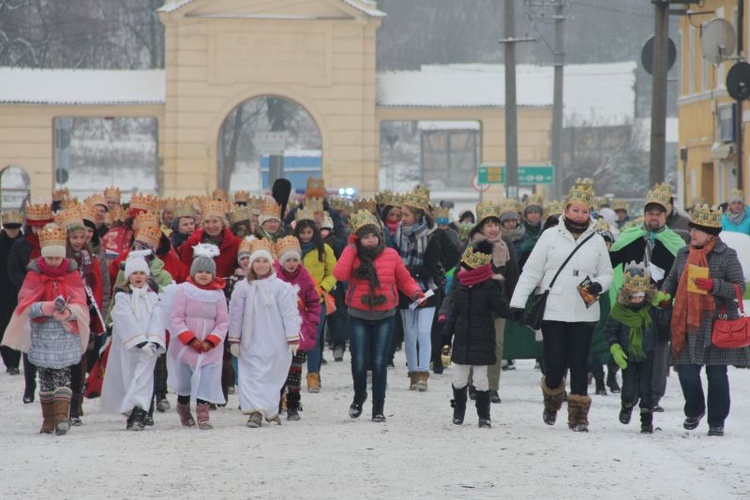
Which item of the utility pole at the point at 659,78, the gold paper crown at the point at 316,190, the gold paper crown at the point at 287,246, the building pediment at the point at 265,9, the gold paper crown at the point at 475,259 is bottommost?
the gold paper crown at the point at 475,259

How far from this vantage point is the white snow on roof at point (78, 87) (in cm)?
4747

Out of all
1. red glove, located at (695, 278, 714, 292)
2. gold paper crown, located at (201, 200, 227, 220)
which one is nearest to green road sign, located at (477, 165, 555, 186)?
gold paper crown, located at (201, 200, 227, 220)

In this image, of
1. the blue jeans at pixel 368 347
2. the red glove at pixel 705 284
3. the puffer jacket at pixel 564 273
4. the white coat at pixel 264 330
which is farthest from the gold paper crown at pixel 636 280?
the white coat at pixel 264 330

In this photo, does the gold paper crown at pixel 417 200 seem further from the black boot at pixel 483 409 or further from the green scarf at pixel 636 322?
the green scarf at pixel 636 322

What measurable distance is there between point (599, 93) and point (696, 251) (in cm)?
6393

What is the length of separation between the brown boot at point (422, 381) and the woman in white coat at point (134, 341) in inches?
132

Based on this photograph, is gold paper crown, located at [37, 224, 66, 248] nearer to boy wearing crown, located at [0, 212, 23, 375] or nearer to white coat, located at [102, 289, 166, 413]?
white coat, located at [102, 289, 166, 413]

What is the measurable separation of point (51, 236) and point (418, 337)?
432cm

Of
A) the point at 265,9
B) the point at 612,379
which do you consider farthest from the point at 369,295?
the point at 265,9

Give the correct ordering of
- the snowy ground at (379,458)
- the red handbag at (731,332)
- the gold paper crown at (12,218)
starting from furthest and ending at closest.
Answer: the gold paper crown at (12,218)
the red handbag at (731,332)
the snowy ground at (379,458)

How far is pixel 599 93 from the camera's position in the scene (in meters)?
75.6

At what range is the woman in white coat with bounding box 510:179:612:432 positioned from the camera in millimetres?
12500

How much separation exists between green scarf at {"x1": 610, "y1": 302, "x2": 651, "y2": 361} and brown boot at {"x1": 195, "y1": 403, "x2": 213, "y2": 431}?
3041 mm

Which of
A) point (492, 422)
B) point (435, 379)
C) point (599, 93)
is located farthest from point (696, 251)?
point (599, 93)
